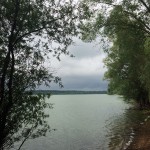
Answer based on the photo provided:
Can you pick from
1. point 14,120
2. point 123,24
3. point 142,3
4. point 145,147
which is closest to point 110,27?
point 123,24

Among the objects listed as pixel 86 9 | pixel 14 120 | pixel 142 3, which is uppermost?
pixel 142 3

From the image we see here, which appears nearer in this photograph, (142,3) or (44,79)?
(44,79)

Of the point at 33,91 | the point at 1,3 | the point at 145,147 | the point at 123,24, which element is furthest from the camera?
the point at 123,24

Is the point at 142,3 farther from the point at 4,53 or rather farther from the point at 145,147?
the point at 4,53

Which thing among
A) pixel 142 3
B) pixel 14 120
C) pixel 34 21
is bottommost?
pixel 14 120

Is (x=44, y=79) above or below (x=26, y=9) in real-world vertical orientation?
below

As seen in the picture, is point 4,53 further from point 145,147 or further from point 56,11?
point 145,147

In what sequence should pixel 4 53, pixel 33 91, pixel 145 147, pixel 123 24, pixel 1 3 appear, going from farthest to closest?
pixel 123 24 < pixel 145 147 < pixel 33 91 < pixel 4 53 < pixel 1 3

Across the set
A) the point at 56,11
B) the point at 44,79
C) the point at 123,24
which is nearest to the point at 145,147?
the point at 123,24

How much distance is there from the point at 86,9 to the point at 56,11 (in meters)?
1.74

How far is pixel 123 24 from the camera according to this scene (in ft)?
94.9

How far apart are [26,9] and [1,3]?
3.98 feet

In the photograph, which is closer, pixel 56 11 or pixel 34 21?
pixel 34 21

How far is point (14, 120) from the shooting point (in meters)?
18.6
